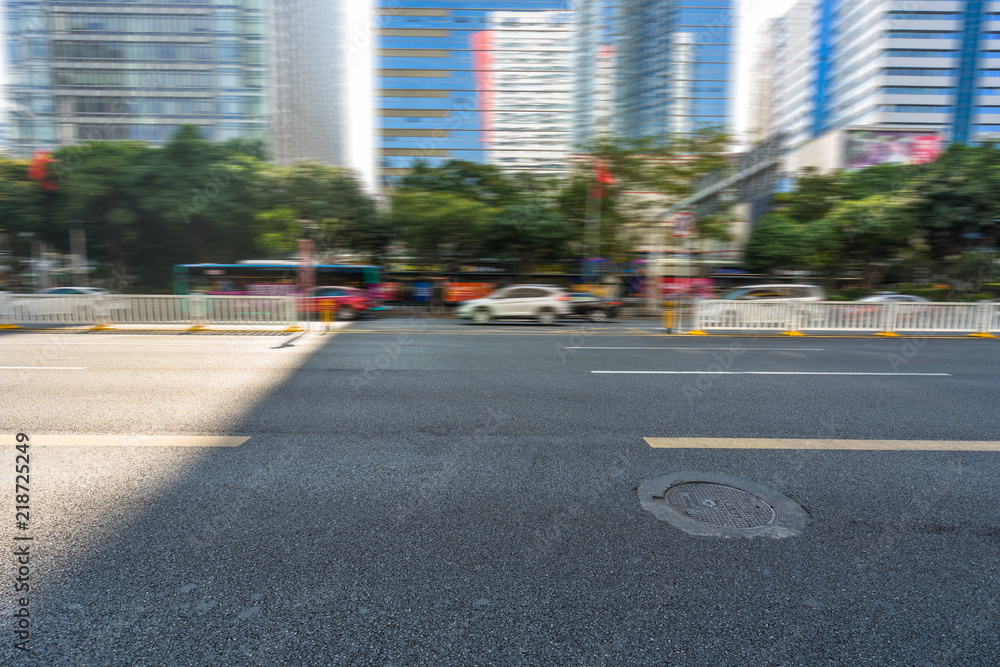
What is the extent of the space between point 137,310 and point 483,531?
15.0 m

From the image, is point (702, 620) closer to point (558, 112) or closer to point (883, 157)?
point (883, 157)

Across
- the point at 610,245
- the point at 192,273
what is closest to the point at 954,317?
the point at 610,245

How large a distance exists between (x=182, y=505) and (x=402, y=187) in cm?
2826

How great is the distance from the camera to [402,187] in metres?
29.8

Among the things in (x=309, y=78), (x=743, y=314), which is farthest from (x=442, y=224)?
(x=309, y=78)

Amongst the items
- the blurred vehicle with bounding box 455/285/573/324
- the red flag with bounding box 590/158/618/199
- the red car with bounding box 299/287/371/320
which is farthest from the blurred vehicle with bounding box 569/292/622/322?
the red car with bounding box 299/287/371/320

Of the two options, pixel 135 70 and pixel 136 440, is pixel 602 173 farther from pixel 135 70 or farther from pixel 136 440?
pixel 135 70

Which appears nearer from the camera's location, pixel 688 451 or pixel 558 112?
pixel 688 451

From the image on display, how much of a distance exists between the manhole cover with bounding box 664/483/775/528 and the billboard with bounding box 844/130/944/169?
47.5 meters

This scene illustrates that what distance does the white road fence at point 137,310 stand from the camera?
14320 millimetres

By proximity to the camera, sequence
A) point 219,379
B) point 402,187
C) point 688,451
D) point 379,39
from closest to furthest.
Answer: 1. point 688,451
2. point 219,379
3. point 402,187
4. point 379,39

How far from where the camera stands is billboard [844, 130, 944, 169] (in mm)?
41000

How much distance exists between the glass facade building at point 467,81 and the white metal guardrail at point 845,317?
4622 centimetres

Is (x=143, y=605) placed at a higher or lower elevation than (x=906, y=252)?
lower
